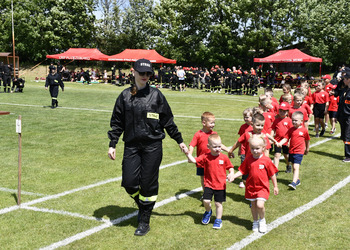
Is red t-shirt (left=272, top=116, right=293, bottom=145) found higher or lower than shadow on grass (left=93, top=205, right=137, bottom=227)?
higher

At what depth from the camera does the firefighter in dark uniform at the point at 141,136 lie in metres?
5.12

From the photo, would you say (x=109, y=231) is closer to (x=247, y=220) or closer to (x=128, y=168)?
(x=128, y=168)

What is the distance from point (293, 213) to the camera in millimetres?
6074

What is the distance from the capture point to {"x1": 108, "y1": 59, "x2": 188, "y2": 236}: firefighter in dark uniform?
5.12 meters

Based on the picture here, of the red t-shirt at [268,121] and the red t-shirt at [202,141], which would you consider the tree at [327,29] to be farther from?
the red t-shirt at [202,141]

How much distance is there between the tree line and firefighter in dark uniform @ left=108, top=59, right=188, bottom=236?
159 feet

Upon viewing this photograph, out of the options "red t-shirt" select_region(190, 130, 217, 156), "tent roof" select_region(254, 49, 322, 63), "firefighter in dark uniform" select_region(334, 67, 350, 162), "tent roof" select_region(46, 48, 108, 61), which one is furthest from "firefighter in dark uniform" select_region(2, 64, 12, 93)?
"red t-shirt" select_region(190, 130, 217, 156)

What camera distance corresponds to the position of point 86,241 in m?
4.88

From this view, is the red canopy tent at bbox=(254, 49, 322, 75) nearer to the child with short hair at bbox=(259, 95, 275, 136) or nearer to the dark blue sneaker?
the child with short hair at bbox=(259, 95, 275, 136)

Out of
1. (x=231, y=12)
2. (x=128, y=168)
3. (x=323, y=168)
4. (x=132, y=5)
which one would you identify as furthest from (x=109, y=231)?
(x=132, y=5)

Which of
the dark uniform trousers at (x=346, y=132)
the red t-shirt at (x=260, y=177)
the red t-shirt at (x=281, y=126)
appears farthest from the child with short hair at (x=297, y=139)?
the dark uniform trousers at (x=346, y=132)

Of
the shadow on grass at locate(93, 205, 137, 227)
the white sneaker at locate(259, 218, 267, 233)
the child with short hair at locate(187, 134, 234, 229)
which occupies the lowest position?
the shadow on grass at locate(93, 205, 137, 227)

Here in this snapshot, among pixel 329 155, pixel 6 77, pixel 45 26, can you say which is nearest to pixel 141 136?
pixel 329 155

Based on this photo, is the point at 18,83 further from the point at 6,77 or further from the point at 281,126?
the point at 281,126
